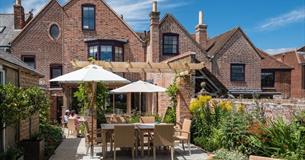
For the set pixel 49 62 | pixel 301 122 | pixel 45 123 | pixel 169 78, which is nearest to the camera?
pixel 301 122

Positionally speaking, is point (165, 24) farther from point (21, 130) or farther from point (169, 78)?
point (21, 130)

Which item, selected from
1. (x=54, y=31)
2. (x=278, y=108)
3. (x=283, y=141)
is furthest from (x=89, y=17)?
(x=283, y=141)

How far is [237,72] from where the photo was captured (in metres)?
32.4

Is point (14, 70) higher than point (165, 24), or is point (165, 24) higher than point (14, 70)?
point (165, 24)

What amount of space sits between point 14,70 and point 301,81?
1292 inches

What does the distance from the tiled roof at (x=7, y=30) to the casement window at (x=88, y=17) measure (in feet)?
18.0

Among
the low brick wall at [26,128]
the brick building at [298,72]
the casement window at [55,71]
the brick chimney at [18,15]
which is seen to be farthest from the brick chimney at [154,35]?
the brick building at [298,72]

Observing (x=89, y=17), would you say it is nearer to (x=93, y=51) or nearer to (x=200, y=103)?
(x=93, y=51)

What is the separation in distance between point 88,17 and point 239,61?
13.1m

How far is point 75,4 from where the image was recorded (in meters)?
30.0

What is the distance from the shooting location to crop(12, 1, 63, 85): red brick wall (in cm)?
2922

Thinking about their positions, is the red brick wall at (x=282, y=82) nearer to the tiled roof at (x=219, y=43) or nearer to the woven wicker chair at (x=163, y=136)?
the tiled roof at (x=219, y=43)

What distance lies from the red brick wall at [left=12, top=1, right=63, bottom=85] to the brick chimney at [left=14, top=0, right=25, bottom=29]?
6.18 feet

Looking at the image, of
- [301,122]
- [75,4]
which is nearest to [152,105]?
[75,4]
